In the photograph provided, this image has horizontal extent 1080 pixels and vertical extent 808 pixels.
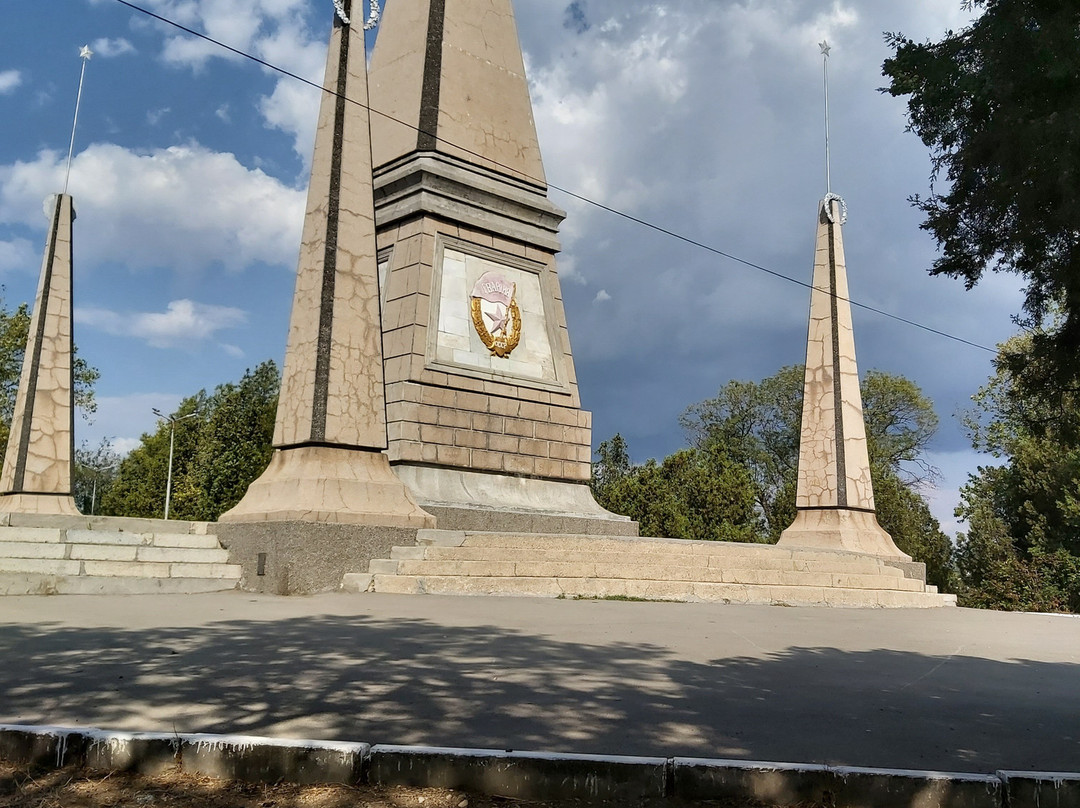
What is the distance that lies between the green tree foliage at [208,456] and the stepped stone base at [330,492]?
1585cm

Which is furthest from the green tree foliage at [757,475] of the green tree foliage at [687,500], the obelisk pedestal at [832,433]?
the obelisk pedestal at [832,433]

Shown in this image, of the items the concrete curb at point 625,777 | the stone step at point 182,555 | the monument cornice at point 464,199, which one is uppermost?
the monument cornice at point 464,199

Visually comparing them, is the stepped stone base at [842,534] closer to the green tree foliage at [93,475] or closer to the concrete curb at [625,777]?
the concrete curb at [625,777]

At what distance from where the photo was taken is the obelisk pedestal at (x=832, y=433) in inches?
689

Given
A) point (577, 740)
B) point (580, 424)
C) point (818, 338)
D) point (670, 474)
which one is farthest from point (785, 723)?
point (670, 474)

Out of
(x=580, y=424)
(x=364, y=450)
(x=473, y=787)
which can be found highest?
(x=580, y=424)

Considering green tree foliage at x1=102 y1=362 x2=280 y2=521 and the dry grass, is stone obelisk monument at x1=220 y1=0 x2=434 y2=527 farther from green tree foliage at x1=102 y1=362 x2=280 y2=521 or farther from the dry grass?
green tree foliage at x1=102 y1=362 x2=280 y2=521

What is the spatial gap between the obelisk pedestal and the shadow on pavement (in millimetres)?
10807

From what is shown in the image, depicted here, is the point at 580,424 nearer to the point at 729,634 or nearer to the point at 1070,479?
the point at 729,634

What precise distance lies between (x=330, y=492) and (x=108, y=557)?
262 centimetres

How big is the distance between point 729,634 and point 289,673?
13.4ft

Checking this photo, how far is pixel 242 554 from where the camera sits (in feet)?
36.6

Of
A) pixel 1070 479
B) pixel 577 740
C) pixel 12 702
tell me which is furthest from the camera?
pixel 1070 479

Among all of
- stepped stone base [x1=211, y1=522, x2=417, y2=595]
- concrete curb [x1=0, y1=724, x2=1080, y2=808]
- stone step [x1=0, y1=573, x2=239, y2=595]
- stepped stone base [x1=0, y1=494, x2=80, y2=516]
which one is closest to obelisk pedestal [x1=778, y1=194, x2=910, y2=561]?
Answer: stepped stone base [x1=211, y1=522, x2=417, y2=595]
